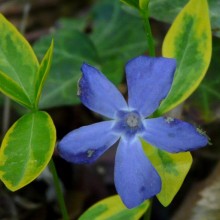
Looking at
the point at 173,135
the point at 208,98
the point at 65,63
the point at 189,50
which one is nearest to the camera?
the point at 173,135

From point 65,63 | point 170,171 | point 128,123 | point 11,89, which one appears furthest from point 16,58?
point 65,63

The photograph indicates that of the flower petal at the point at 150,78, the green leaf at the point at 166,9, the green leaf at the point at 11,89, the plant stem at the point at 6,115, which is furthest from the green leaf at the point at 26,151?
the plant stem at the point at 6,115

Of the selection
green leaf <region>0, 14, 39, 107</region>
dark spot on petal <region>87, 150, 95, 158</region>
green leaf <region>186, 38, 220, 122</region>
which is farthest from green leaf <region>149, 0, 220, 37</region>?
dark spot on petal <region>87, 150, 95, 158</region>

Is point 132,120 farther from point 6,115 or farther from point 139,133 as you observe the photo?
point 6,115

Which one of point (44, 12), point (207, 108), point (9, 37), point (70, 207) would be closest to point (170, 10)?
point (207, 108)

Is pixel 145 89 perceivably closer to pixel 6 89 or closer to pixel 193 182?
pixel 6 89

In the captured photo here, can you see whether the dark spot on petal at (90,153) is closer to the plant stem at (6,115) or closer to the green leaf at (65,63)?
the green leaf at (65,63)
